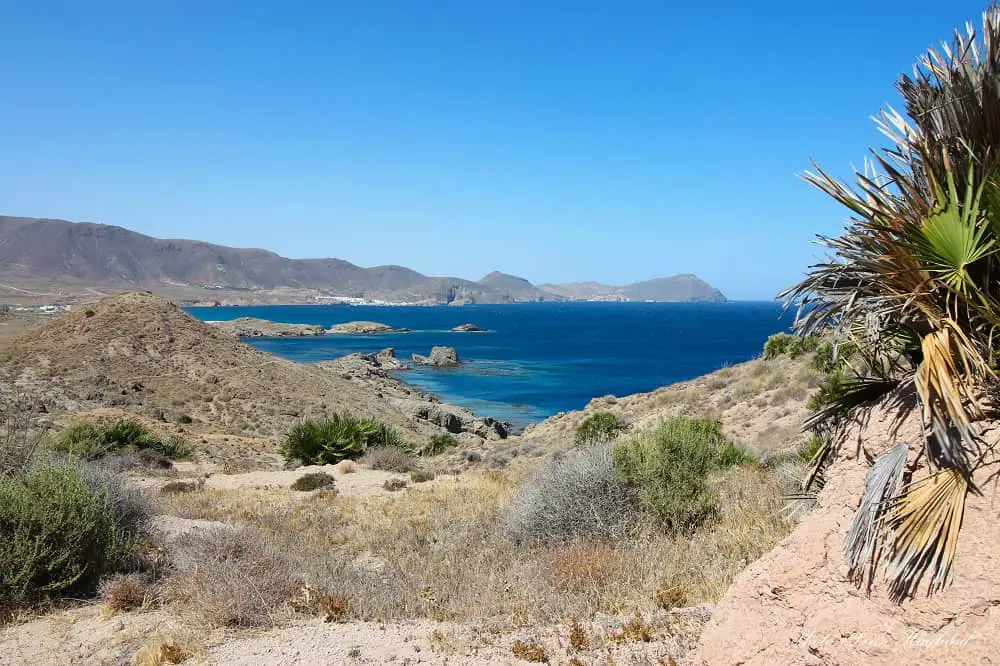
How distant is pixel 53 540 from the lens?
5844 mm

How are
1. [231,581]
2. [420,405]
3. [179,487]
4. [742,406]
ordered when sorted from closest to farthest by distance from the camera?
[231,581] < [179,487] < [742,406] < [420,405]

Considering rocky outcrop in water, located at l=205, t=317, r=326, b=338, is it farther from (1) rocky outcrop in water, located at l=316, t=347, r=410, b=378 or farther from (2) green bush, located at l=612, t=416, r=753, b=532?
(2) green bush, located at l=612, t=416, r=753, b=532

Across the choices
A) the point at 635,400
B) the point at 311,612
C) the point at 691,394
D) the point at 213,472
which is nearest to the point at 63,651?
the point at 311,612

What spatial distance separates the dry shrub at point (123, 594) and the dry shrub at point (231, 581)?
Answer: 0.73ft

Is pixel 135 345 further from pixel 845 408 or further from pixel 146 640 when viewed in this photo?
pixel 845 408

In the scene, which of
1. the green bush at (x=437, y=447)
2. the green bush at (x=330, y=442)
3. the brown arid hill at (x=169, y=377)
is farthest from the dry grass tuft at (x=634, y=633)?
the brown arid hill at (x=169, y=377)

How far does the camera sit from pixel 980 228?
336 cm

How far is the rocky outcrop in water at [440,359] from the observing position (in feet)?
258

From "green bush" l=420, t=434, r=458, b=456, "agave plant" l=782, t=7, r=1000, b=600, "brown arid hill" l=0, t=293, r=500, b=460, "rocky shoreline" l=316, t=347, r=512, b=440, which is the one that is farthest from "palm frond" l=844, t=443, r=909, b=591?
"rocky shoreline" l=316, t=347, r=512, b=440

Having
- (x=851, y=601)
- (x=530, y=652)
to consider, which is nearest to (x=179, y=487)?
(x=530, y=652)

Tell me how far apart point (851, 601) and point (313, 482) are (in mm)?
12092

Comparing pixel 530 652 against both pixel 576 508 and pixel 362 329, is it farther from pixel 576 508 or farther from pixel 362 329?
pixel 362 329

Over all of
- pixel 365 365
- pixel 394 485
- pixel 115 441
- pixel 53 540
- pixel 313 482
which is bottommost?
pixel 365 365

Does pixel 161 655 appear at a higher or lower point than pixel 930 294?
lower
